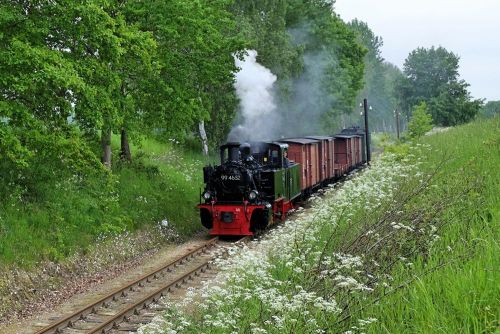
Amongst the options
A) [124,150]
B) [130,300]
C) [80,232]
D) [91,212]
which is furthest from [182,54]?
[130,300]

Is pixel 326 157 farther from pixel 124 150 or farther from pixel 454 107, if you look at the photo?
pixel 454 107

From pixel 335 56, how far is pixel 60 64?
41.4m

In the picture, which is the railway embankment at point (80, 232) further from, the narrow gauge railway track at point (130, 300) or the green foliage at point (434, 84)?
the green foliage at point (434, 84)

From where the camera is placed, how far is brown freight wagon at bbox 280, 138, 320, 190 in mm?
22594

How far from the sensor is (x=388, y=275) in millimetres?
6582

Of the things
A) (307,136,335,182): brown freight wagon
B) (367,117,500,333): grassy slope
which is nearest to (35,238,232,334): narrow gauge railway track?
(367,117,500,333): grassy slope

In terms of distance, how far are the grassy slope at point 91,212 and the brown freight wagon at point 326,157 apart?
6712 mm

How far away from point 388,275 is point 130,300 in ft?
23.5

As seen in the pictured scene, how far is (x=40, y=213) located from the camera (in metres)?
14.3

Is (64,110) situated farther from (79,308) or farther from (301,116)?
(301,116)

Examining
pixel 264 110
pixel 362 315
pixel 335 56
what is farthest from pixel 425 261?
pixel 335 56

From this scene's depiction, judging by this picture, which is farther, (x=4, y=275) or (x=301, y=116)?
(x=301, y=116)

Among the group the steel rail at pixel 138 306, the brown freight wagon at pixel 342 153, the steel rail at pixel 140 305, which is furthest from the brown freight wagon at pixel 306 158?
the steel rail at pixel 138 306

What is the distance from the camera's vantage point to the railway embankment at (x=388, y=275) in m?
5.38
